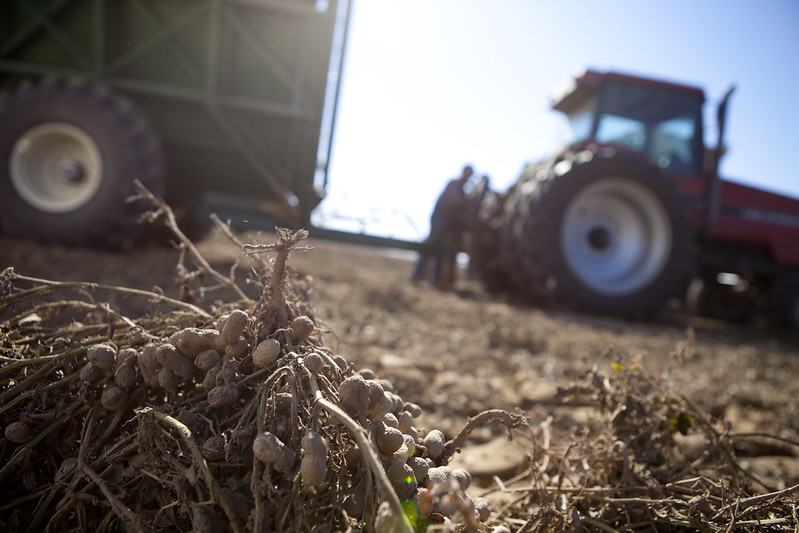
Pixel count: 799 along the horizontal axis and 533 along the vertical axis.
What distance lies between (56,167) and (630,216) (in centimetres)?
538

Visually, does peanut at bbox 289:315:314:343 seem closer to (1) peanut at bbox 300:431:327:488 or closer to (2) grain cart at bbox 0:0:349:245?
(1) peanut at bbox 300:431:327:488

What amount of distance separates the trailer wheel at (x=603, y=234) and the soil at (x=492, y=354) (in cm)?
32

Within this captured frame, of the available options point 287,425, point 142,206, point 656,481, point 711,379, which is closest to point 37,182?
point 142,206

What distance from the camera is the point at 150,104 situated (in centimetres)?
458

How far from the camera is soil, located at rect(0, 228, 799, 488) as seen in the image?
5.65ft

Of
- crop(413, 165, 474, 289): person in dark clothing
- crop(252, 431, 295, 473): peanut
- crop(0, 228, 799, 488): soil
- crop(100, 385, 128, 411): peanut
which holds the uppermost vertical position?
crop(413, 165, 474, 289): person in dark clothing

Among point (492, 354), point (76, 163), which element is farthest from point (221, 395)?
point (76, 163)

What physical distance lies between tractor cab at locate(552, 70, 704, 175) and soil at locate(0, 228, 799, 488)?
2113 mm

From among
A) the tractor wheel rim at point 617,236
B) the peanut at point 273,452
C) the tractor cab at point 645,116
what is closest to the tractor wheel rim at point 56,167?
the peanut at point 273,452

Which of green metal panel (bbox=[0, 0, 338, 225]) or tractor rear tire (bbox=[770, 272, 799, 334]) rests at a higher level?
green metal panel (bbox=[0, 0, 338, 225])

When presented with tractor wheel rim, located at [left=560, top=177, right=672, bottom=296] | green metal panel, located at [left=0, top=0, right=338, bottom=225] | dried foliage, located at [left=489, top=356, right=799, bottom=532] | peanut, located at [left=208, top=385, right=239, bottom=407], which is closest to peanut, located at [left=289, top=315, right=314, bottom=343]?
peanut, located at [left=208, top=385, right=239, bottom=407]

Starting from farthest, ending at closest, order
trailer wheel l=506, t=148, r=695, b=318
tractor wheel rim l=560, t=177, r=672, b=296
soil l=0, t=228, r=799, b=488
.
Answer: tractor wheel rim l=560, t=177, r=672, b=296
trailer wheel l=506, t=148, r=695, b=318
soil l=0, t=228, r=799, b=488

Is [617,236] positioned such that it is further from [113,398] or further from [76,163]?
[113,398]

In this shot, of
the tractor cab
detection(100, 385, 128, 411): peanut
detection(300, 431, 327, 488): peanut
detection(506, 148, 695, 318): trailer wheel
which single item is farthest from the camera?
the tractor cab
